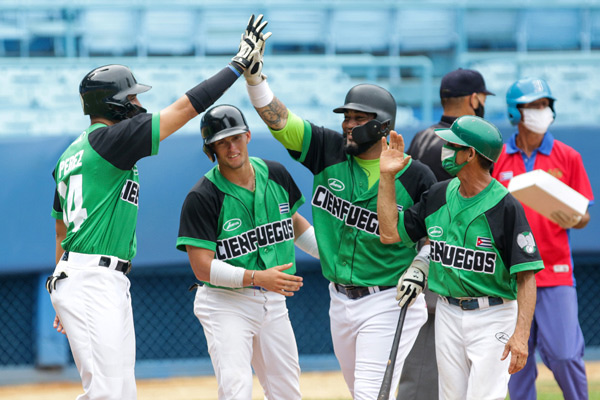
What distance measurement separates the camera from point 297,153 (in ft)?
14.8

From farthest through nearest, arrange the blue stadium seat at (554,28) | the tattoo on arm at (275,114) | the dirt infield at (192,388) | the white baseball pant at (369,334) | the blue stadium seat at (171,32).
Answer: the blue stadium seat at (554,28), the blue stadium seat at (171,32), the dirt infield at (192,388), the tattoo on arm at (275,114), the white baseball pant at (369,334)

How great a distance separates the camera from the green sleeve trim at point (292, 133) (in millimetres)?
4402

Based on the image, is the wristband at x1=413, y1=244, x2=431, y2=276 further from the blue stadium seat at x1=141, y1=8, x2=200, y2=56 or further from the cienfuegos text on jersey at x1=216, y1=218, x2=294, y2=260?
the blue stadium seat at x1=141, y1=8, x2=200, y2=56

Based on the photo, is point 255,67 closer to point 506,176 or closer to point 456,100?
point 456,100

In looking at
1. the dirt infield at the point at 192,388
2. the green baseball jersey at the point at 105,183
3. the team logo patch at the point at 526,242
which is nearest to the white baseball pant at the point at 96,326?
the green baseball jersey at the point at 105,183

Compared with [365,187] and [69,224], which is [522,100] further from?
[69,224]

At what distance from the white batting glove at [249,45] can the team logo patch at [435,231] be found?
1188 millimetres

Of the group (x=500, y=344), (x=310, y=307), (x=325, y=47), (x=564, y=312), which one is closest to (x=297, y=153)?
(x=500, y=344)

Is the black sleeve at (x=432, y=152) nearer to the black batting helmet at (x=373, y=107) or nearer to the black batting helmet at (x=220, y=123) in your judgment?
the black batting helmet at (x=373, y=107)

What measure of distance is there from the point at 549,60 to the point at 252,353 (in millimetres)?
5301

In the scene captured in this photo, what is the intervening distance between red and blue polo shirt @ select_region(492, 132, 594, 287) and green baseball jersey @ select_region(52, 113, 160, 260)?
248cm

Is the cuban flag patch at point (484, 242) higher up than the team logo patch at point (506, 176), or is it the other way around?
the team logo patch at point (506, 176)

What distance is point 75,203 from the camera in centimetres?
402

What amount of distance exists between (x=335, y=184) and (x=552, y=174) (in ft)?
5.51
